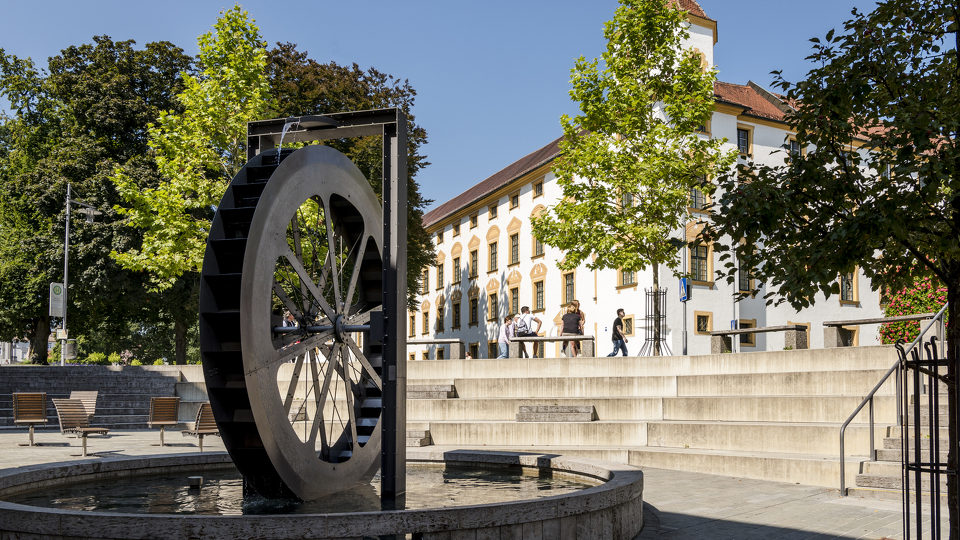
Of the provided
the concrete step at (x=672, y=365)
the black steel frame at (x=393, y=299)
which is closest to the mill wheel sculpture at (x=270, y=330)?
the black steel frame at (x=393, y=299)

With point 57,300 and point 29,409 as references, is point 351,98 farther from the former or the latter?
point 29,409

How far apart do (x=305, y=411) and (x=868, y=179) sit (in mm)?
5361

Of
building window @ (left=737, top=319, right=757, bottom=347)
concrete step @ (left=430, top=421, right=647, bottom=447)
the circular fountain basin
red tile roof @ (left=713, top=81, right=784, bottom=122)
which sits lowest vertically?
concrete step @ (left=430, top=421, right=647, bottom=447)

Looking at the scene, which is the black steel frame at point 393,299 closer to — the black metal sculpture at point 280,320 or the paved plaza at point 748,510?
the black metal sculpture at point 280,320

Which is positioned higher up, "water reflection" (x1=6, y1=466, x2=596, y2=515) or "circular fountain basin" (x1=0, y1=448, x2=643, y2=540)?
"circular fountain basin" (x1=0, y1=448, x2=643, y2=540)

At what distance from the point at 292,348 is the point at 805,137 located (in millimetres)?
5297

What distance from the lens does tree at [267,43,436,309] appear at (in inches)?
1165

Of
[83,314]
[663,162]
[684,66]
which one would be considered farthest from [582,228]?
[83,314]

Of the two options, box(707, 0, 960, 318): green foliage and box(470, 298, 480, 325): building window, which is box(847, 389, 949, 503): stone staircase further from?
box(470, 298, 480, 325): building window

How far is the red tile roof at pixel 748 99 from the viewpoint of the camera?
40062 millimetres

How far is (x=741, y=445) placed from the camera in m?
13.4

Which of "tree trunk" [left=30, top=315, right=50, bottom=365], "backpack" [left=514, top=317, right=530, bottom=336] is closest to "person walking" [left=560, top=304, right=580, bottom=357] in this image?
"backpack" [left=514, top=317, right=530, bottom=336]

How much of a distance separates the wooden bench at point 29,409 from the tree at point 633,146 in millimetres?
14272

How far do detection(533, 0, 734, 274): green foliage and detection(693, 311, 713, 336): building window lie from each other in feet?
39.3
